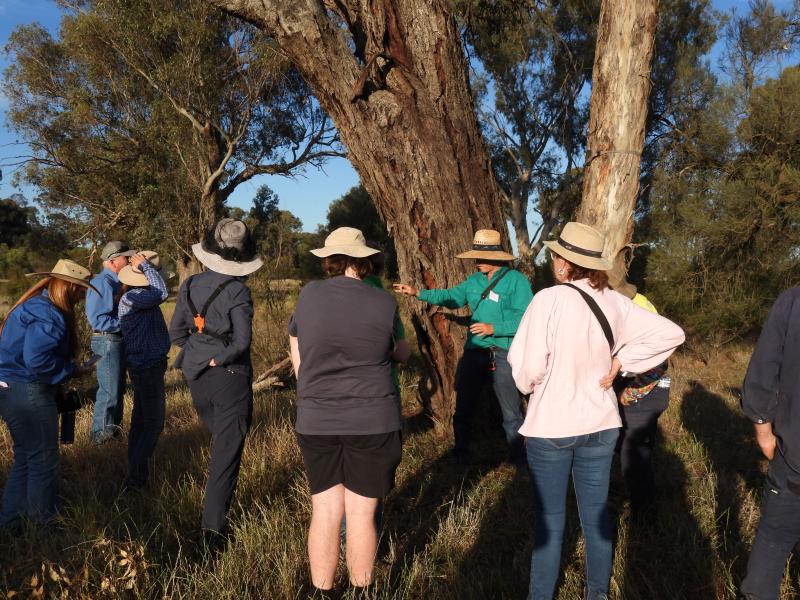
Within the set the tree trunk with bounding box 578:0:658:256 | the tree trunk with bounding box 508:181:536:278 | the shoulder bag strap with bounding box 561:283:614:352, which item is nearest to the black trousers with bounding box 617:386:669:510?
the shoulder bag strap with bounding box 561:283:614:352

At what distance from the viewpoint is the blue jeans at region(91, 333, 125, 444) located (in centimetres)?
515

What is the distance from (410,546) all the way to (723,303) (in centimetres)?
1036

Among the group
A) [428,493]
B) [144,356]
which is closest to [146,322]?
[144,356]

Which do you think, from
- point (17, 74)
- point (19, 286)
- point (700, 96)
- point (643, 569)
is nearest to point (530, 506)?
point (643, 569)

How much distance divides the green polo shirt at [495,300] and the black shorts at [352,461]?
190cm

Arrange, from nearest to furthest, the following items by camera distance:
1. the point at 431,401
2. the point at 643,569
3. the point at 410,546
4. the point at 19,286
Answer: the point at 643,569 → the point at 410,546 → the point at 431,401 → the point at 19,286

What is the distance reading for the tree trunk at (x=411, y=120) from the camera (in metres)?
4.39

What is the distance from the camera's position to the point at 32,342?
10.4 ft

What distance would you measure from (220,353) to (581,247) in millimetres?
1898

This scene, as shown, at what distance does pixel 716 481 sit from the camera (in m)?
3.95

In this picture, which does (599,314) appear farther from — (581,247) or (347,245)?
(347,245)

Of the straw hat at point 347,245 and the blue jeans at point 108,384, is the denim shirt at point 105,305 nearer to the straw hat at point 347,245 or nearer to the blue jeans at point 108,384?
the blue jeans at point 108,384

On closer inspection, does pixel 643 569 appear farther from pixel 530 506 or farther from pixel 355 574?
pixel 355 574

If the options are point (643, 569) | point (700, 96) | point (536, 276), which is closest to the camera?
point (643, 569)
